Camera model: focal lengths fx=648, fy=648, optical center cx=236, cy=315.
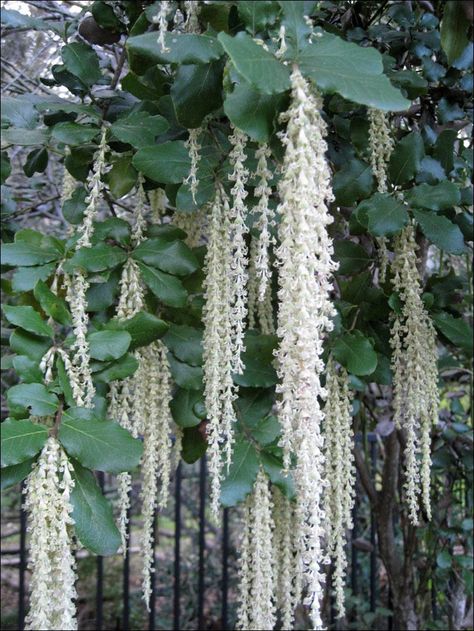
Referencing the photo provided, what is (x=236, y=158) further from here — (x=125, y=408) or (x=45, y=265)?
(x=125, y=408)

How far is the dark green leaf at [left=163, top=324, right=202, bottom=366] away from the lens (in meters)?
1.23

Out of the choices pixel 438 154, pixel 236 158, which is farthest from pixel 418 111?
pixel 236 158

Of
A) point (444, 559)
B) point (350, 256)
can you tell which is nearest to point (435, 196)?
point (350, 256)

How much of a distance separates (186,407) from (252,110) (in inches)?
25.8

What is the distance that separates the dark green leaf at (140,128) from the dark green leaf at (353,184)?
1.11ft

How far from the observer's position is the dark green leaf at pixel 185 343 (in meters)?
1.23

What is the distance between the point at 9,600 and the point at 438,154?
364 centimetres

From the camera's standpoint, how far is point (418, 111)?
1422 millimetres

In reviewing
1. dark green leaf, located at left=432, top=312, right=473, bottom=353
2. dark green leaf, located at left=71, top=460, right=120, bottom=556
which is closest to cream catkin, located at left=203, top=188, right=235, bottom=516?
dark green leaf, located at left=71, top=460, right=120, bottom=556

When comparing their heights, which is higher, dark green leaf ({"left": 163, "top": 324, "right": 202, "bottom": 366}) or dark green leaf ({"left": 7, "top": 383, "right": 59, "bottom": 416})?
dark green leaf ({"left": 163, "top": 324, "right": 202, "bottom": 366})

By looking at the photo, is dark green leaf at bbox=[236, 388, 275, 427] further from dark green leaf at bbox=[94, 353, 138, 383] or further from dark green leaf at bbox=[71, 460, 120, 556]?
dark green leaf at bbox=[71, 460, 120, 556]

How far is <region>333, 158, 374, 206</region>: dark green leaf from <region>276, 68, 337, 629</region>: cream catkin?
389 mm

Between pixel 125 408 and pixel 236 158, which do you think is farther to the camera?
pixel 125 408

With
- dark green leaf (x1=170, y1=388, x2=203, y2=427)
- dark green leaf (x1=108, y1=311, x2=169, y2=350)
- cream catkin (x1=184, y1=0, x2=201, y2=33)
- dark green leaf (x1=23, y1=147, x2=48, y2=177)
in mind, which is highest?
dark green leaf (x1=23, y1=147, x2=48, y2=177)
